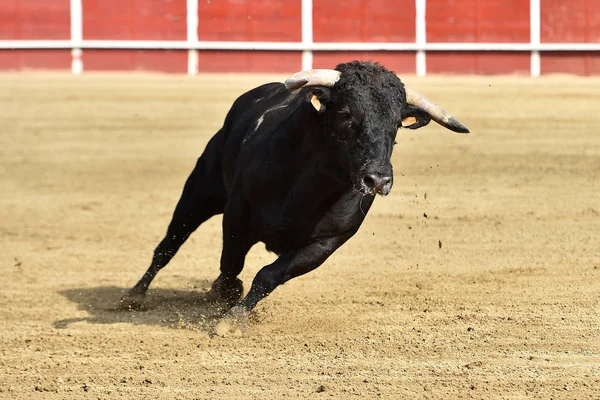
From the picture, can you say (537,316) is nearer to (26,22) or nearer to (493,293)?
(493,293)

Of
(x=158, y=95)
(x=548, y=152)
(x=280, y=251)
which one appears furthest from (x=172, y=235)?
(x=158, y=95)

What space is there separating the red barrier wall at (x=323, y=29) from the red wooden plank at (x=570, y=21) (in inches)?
0.5

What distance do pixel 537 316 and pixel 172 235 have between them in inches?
77.5

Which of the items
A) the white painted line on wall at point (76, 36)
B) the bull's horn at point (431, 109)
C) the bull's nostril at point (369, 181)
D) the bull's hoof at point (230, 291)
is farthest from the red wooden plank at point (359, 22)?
the bull's nostril at point (369, 181)

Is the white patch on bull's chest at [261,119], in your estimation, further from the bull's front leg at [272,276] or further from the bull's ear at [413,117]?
the bull's ear at [413,117]

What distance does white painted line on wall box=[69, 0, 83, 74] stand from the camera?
13672 millimetres

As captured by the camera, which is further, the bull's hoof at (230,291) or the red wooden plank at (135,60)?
the red wooden plank at (135,60)

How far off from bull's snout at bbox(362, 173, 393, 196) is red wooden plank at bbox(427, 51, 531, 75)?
9.50 m

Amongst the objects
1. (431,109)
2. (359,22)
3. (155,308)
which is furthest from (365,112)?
(359,22)

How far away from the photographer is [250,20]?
547 inches

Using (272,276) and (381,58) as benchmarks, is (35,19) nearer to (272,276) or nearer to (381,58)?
(381,58)

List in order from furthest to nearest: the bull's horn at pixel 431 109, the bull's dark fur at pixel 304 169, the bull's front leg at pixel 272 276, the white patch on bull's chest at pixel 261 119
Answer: the white patch on bull's chest at pixel 261 119 < the bull's front leg at pixel 272 276 < the bull's horn at pixel 431 109 < the bull's dark fur at pixel 304 169

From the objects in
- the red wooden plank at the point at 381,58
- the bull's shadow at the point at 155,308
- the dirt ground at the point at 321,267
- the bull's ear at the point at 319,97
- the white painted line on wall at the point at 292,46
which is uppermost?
the white painted line on wall at the point at 292,46

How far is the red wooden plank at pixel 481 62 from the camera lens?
1384 centimetres
